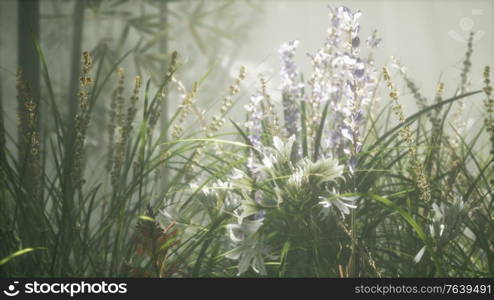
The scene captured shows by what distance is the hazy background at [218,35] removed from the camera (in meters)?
2.24

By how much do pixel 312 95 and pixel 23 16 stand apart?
1.27 m

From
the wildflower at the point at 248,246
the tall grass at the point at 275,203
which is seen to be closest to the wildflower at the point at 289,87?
the tall grass at the point at 275,203

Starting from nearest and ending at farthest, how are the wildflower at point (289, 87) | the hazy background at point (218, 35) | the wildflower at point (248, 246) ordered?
1. the wildflower at point (248, 246)
2. the wildflower at point (289, 87)
3. the hazy background at point (218, 35)

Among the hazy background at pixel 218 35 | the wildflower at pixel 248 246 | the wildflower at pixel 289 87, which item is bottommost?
the wildflower at pixel 248 246

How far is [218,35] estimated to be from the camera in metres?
3.86

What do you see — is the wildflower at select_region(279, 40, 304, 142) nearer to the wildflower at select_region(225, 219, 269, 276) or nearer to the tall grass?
the tall grass

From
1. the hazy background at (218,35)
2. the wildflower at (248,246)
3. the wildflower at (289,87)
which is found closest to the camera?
the wildflower at (248,246)

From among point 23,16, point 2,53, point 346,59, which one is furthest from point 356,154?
point 2,53

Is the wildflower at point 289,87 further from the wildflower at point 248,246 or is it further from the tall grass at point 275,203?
the wildflower at point 248,246

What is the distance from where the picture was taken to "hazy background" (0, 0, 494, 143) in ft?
7.36

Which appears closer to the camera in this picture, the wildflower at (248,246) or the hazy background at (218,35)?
the wildflower at (248,246)

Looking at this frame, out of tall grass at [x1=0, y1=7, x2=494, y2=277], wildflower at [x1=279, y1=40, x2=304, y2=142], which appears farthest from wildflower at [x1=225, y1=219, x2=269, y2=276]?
wildflower at [x1=279, y1=40, x2=304, y2=142]

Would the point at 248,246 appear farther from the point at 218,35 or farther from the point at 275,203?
the point at 218,35

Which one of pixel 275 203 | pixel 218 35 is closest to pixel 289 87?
pixel 275 203
